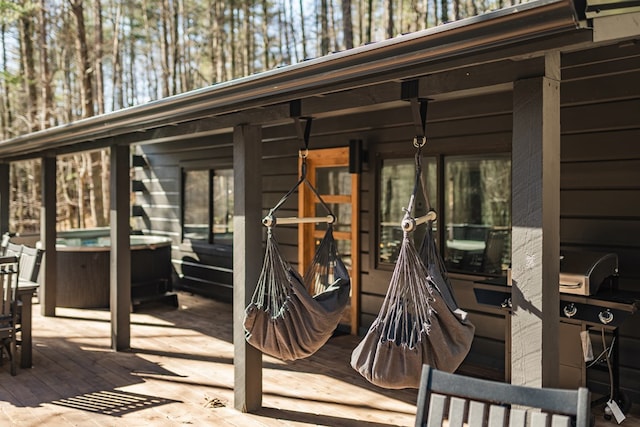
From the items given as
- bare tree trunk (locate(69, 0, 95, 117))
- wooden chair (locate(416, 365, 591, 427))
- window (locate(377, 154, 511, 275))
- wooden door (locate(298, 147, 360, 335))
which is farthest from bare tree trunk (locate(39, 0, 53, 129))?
wooden chair (locate(416, 365, 591, 427))

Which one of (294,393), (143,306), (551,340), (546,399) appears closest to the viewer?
(546,399)

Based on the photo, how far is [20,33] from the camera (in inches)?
513

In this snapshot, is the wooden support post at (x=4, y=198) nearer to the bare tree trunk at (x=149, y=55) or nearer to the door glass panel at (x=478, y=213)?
the door glass panel at (x=478, y=213)

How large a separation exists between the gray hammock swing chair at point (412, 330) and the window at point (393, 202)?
2.78m

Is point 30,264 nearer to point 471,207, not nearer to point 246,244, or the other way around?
point 246,244

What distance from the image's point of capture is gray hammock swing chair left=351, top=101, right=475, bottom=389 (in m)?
2.36

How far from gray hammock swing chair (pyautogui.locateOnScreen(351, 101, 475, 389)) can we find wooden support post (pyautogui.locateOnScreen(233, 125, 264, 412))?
50.6 inches

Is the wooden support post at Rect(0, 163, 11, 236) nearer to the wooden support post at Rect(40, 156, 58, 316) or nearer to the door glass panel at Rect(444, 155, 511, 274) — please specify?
the wooden support post at Rect(40, 156, 58, 316)

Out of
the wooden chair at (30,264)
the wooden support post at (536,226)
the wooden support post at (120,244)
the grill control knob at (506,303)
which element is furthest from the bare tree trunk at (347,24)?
the wooden support post at (536,226)

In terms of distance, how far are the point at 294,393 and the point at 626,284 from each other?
2.28 meters

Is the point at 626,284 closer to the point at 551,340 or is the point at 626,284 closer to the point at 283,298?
the point at 551,340

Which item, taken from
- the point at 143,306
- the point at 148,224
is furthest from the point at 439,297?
the point at 148,224

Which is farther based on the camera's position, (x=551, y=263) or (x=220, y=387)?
(x=220, y=387)

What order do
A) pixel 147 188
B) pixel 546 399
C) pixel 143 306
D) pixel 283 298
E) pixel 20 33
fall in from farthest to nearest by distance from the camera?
pixel 20 33 < pixel 147 188 < pixel 143 306 < pixel 283 298 < pixel 546 399
